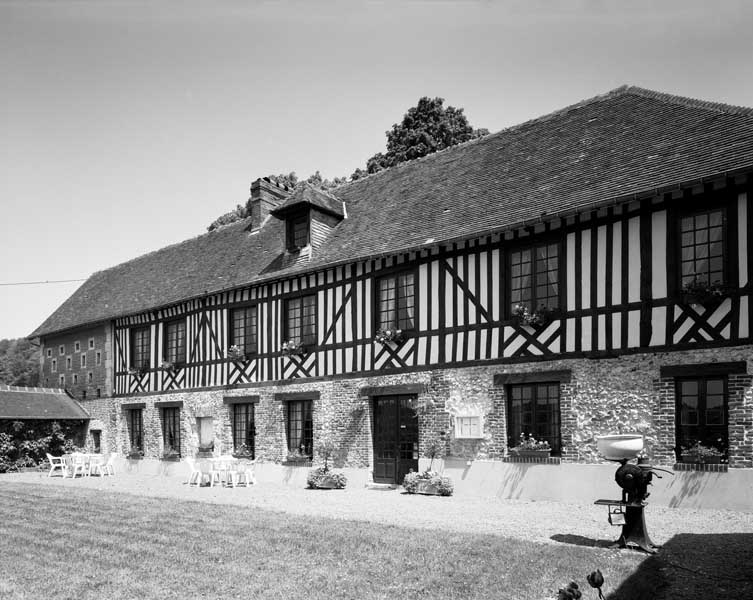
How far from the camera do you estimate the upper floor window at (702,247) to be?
10625mm

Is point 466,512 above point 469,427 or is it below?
below

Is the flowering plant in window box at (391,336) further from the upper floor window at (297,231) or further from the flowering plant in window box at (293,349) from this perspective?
the upper floor window at (297,231)

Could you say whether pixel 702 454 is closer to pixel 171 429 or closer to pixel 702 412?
pixel 702 412

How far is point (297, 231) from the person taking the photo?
1759cm

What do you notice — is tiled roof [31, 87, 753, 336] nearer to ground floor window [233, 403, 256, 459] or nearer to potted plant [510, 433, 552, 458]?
ground floor window [233, 403, 256, 459]

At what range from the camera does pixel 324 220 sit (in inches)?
687

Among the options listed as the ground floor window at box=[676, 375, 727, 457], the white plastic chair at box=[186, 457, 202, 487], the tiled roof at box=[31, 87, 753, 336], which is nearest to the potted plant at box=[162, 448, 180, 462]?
the white plastic chair at box=[186, 457, 202, 487]

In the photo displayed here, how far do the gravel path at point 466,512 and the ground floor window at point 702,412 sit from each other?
107cm

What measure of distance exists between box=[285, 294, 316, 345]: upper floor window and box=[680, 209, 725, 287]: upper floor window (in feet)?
26.7

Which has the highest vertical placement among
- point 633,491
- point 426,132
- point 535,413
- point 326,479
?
point 426,132

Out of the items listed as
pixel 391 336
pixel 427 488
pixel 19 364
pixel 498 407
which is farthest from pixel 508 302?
pixel 19 364

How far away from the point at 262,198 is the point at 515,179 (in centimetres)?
948

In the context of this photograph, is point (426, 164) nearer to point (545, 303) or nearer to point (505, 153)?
point (505, 153)

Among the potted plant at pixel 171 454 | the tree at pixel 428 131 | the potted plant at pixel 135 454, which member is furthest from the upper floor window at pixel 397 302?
the tree at pixel 428 131
